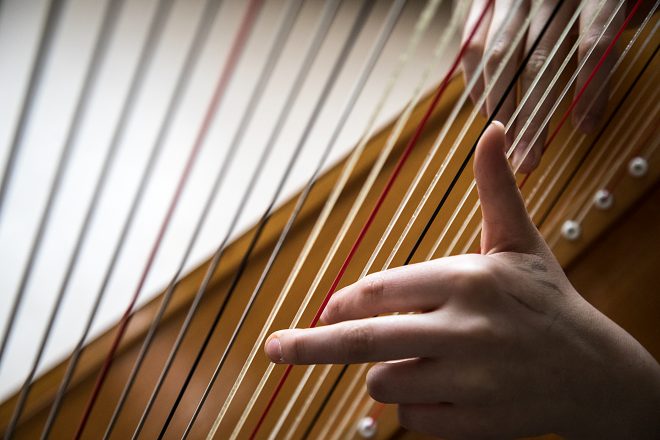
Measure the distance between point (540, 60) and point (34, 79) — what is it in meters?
0.65

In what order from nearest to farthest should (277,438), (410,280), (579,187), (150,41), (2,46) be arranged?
(150,41)
(410,280)
(277,438)
(579,187)
(2,46)

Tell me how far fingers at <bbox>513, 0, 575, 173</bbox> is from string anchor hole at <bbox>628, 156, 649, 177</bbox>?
0.61ft

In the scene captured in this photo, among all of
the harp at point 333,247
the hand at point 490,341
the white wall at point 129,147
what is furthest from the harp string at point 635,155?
the white wall at point 129,147

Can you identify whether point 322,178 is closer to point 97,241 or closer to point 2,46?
point 97,241

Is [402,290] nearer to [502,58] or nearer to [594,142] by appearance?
[502,58]

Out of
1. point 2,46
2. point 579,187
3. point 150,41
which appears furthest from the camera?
point 2,46

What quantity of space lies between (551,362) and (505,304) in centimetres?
8

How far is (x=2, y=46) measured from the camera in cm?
158

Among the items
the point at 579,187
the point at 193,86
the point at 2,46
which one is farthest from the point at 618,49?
the point at 2,46

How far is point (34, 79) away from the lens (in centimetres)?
28

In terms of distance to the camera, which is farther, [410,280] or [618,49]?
[618,49]

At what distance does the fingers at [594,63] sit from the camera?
736 mm

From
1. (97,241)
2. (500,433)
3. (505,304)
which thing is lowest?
(500,433)

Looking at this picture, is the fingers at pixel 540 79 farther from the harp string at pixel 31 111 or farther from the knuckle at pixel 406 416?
the harp string at pixel 31 111
